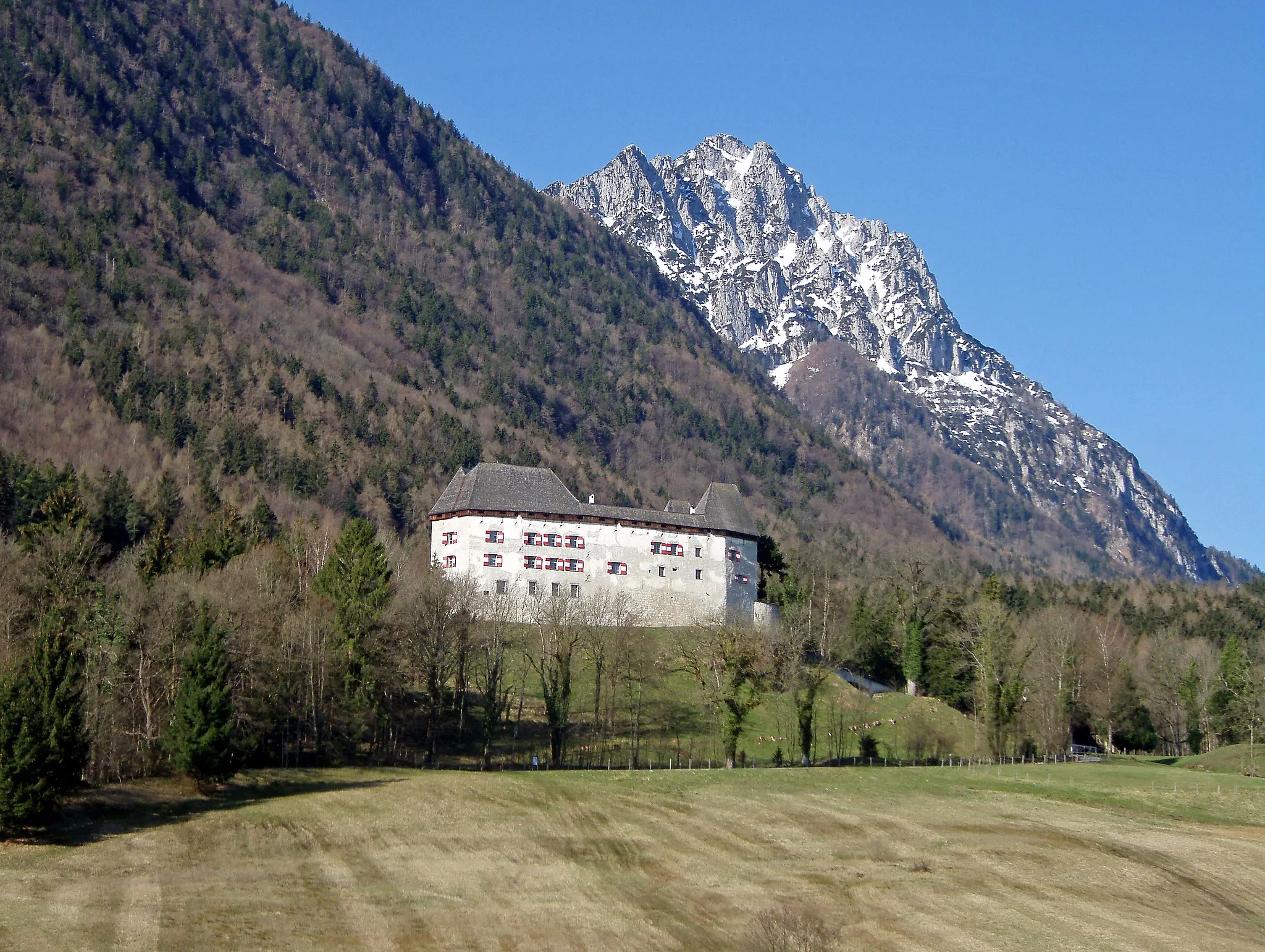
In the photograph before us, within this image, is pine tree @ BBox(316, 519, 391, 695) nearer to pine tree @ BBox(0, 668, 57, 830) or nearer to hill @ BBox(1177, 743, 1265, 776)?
pine tree @ BBox(0, 668, 57, 830)

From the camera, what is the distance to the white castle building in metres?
112

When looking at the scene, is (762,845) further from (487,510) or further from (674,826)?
(487,510)

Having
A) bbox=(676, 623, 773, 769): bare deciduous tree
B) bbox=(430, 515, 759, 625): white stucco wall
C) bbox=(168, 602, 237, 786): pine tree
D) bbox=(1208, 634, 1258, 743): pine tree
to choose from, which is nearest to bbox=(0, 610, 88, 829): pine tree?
bbox=(168, 602, 237, 786): pine tree

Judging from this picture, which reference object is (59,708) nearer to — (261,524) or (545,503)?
(545,503)

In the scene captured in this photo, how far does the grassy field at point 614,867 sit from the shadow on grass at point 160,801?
0.19 metres

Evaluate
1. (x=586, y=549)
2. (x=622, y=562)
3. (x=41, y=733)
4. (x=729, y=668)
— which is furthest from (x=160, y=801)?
(x=622, y=562)

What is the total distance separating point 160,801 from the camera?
56.4 m

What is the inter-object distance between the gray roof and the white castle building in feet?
0.30

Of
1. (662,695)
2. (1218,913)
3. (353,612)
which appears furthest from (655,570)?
(1218,913)

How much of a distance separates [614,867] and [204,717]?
61.8ft

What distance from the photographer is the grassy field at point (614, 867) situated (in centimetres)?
4150

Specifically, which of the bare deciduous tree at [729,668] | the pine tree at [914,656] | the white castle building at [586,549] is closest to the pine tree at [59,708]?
the bare deciduous tree at [729,668]

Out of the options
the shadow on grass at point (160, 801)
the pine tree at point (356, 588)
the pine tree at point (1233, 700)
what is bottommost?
the shadow on grass at point (160, 801)

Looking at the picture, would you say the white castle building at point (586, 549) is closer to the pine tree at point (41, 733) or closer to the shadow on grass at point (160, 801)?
the shadow on grass at point (160, 801)
